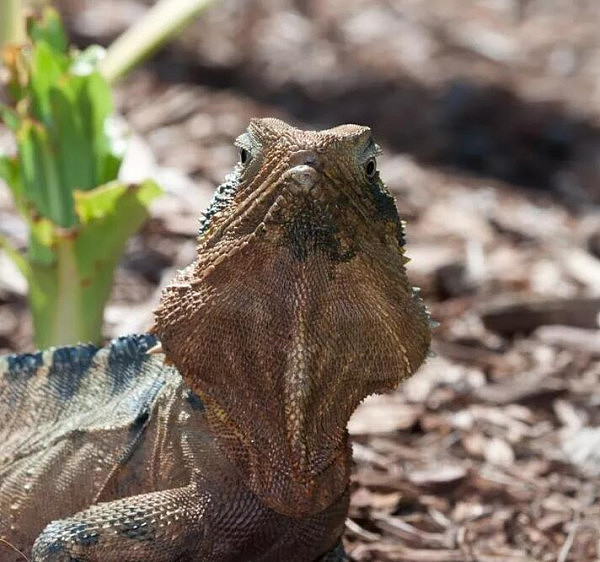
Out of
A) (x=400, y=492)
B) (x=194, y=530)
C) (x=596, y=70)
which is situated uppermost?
(x=596, y=70)

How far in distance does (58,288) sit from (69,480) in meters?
1.76

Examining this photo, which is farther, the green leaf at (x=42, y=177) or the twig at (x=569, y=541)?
the green leaf at (x=42, y=177)

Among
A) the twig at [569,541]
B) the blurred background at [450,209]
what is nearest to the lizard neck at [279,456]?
the blurred background at [450,209]

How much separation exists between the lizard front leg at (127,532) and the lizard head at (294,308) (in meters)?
0.26

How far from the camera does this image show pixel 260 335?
3.54 m

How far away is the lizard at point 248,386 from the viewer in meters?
3.40

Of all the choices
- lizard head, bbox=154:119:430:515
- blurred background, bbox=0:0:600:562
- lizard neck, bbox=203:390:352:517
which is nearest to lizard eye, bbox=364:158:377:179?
lizard head, bbox=154:119:430:515

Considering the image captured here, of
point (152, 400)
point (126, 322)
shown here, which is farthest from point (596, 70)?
point (152, 400)

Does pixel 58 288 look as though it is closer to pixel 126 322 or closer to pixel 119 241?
pixel 119 241

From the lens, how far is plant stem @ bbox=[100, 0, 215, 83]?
6.60m

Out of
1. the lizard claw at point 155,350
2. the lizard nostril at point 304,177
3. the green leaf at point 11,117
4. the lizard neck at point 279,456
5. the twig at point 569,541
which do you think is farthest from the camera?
the green leaf at point 11,117

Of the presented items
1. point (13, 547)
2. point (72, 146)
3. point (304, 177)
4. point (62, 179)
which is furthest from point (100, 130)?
point (304, 177)

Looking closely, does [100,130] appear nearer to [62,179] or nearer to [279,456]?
[62,179]

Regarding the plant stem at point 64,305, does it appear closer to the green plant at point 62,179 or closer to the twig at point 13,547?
the green plant at point 62,179
